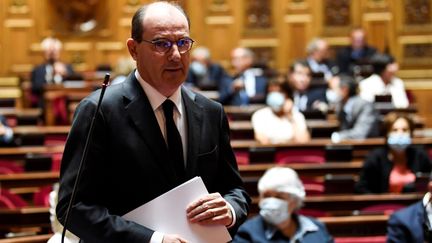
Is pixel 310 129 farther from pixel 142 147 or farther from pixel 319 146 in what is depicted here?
pixel 142 147

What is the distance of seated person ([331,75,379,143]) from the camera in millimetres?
8609

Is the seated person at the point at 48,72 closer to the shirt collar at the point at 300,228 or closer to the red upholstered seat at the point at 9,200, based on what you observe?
the red upholstered seat at the point at 9,200

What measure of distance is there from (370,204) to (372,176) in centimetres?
77

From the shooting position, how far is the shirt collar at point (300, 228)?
14.1 feet

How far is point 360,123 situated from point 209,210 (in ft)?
21.6

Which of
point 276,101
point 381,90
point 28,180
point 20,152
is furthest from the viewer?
point 381,90

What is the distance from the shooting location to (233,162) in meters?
2.46

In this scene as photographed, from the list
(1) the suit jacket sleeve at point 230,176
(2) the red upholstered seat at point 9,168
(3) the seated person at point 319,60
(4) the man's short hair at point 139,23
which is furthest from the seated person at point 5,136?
(4) the man's short hair at point 139,23

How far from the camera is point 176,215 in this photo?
88.8 inches

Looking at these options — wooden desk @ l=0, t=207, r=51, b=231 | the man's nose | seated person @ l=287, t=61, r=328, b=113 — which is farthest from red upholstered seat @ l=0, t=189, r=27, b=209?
seated person @ l=287, t=61, r=328, b=113

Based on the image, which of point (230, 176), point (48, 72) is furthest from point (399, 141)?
point (48, 72)

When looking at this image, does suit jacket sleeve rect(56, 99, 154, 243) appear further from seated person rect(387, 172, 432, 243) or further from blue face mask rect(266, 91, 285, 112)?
blue face mask rect(266, 91, 285, 112)

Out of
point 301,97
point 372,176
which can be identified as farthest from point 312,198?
point 301,97

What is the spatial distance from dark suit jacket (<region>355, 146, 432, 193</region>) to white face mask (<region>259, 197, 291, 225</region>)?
2.06 metres
